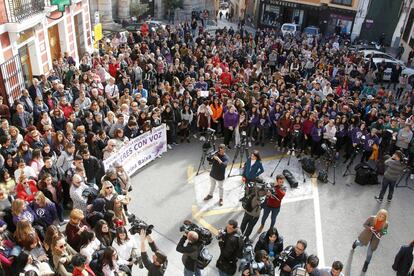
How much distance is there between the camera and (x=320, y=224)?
9578 mm

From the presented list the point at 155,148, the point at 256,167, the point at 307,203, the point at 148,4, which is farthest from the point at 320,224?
the point at 148,4

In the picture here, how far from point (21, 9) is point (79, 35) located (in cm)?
642

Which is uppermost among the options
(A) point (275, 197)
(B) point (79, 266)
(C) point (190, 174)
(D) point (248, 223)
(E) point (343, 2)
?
(E) point (343, 2)

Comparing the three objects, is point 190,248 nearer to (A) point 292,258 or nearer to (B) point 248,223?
(A) point 292,258

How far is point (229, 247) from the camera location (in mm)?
6680

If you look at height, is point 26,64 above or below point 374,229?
above

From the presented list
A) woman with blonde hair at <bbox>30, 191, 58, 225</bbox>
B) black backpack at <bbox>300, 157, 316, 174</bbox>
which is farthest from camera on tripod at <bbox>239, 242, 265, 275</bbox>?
black backpack at <bbox>300, 157, 316, 174</bbox>

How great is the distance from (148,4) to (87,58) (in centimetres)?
2174

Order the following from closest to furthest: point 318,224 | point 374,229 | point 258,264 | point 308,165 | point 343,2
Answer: point 258,264, point 374,229, point 318,224, point 308,165, point 343,2

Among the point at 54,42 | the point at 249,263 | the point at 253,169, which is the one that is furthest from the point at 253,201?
the point at 54,42

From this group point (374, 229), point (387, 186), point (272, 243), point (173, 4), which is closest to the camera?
point (272, 243)

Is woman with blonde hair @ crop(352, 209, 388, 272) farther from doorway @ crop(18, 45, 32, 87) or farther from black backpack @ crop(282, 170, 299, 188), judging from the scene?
doorway @ crop(18, 45, 32, 87)

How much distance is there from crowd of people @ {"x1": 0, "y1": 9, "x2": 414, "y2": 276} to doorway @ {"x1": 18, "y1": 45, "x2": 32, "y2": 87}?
1321mm

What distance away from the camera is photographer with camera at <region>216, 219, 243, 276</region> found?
6.60m
